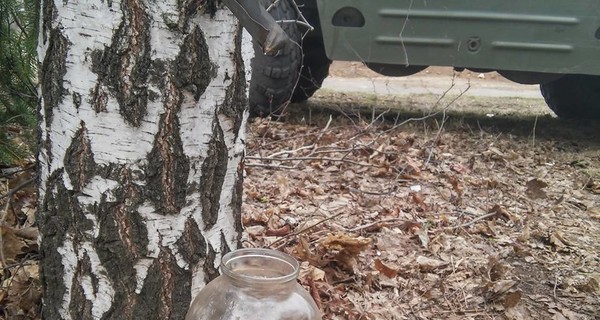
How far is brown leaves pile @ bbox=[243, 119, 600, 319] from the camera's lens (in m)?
2.73

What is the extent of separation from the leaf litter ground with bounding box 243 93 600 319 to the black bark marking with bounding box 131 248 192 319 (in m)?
0.70

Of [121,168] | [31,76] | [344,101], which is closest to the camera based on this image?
[121,168]

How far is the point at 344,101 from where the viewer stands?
7.36m

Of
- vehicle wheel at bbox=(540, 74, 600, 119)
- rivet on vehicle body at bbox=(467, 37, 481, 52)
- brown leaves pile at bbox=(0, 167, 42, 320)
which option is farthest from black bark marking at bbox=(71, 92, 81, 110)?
vehicle wheel at bbox=(540, 74, 600, 119)

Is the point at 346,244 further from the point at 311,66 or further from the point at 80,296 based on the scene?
the point at 311,66

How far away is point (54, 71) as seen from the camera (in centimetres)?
167

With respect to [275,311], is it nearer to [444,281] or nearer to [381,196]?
[444,281]

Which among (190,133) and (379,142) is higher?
(190,133)

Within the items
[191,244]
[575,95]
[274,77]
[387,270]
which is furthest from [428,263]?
[575,95]

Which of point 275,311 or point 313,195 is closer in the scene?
point 275,311

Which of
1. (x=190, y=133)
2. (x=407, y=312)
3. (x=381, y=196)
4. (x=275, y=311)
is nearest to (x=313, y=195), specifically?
(x=381, y=196)

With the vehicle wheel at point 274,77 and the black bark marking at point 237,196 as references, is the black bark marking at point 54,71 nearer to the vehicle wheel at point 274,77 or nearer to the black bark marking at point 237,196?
the black bark marking at point 237,196

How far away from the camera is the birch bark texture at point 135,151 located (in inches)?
63.4

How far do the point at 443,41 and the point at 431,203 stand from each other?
2026 mm
